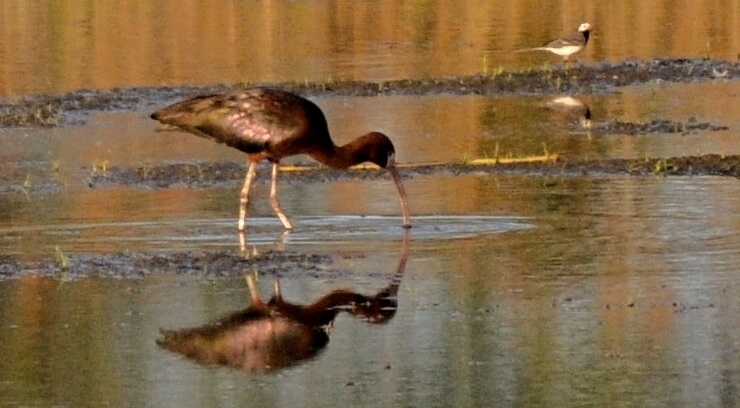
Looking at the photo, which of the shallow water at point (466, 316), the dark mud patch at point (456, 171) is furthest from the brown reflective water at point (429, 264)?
Result: the dark mud patch at point (456, 171)

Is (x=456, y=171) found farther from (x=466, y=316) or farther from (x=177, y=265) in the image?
(x=466, y=316)

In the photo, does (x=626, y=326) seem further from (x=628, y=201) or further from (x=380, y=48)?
(x=380, y=48)

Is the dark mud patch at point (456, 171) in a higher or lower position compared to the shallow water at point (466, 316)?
lower

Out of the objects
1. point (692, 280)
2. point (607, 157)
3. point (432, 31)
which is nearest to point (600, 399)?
point (692, 280)

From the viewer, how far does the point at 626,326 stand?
9.38 metres

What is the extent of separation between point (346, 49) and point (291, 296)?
1751 centimetres

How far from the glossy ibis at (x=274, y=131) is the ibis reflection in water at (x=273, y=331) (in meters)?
2.06

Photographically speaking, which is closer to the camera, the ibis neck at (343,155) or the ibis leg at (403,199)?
the ibis leg at (403,199)

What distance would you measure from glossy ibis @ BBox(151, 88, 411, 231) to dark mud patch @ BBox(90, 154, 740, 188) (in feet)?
6.84

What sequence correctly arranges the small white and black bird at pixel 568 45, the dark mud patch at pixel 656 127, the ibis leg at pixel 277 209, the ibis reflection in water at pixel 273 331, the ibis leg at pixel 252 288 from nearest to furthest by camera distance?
the ibis reflection in water at pixel 273 331, the ibis leg at pixel 252 288, the ibis leg at pixel 277 209, the dark mud patch at pixel 656 127, the small white and black bird at pixel 568 45

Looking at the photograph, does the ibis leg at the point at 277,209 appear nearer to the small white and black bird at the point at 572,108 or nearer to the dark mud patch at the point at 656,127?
the dark mud patch at the point at 656,127

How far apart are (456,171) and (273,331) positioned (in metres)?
5.96

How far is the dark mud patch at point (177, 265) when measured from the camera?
1109cm

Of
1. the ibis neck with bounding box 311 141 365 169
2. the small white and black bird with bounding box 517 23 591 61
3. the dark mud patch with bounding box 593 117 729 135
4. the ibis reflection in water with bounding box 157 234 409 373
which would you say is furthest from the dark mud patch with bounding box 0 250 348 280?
the small white and black bird with bounding box 517 23 591 61
